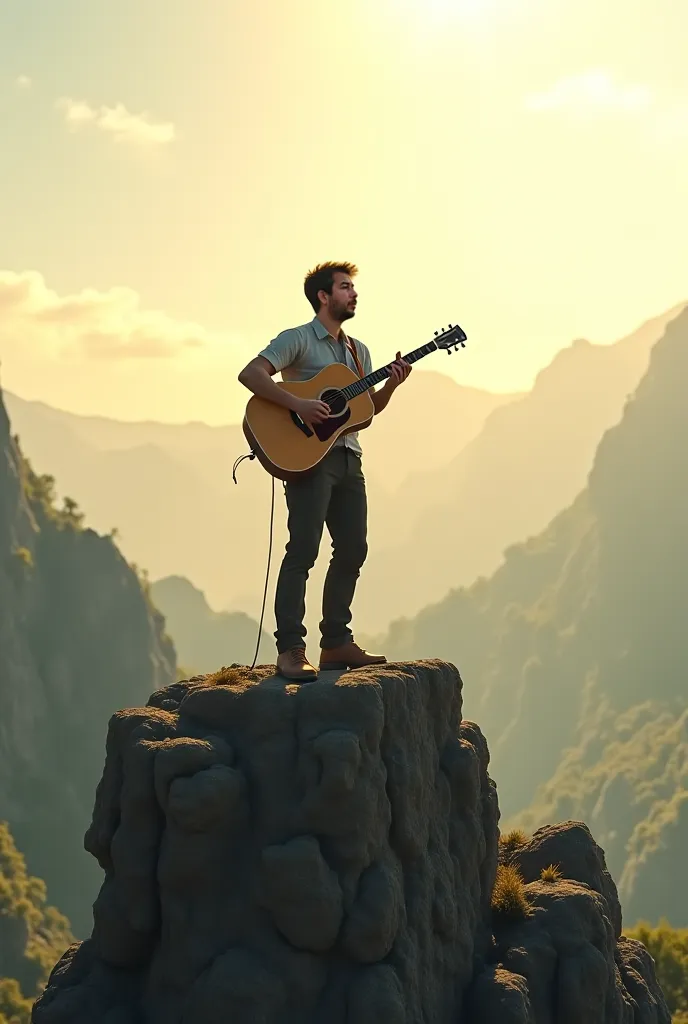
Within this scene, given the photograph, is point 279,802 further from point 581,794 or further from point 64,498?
point 581,794

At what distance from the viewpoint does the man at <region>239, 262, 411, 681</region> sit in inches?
369

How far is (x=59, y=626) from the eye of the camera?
119875 millimetres

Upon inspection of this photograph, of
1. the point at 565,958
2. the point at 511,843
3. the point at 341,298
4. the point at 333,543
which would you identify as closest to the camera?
the point at 565,958

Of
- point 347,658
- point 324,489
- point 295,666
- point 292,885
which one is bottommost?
point 292,885

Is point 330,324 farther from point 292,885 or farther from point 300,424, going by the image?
point 292,885

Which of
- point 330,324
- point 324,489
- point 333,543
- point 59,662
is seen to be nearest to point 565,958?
point 333,543

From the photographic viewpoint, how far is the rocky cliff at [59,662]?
344ft

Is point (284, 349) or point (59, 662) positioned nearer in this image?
point (284, 349)

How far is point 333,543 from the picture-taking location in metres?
10.2

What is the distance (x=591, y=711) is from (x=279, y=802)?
192m

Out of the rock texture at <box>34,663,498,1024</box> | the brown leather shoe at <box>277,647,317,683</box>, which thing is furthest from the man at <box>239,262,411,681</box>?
the rock texture at <box>34,663,498,1024</box>

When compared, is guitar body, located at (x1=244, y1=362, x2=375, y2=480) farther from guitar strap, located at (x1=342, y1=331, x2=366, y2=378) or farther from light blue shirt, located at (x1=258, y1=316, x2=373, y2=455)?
guitar strap, located at (x1=342, y1=331, x2=366, y2=378)

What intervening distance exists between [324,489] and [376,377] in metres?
0.95

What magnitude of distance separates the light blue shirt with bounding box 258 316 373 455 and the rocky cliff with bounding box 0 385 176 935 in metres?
95.5
